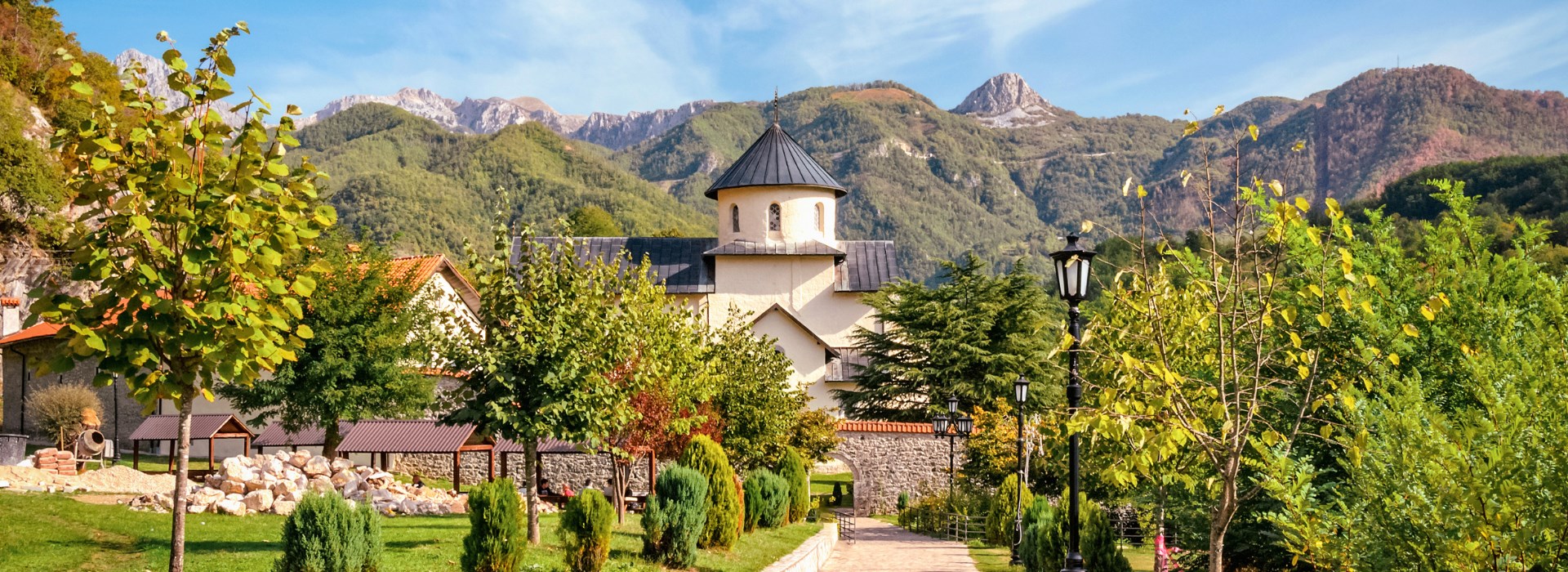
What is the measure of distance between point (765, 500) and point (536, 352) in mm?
6074

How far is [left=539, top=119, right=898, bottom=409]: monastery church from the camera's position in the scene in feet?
132

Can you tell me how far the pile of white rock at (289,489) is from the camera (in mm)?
15125

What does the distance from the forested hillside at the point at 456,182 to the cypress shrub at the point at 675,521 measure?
57990mm

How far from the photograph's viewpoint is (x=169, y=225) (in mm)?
6418

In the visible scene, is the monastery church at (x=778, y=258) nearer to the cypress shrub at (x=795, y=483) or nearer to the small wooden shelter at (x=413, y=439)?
the small wooden shelter at (x=413, y=439)

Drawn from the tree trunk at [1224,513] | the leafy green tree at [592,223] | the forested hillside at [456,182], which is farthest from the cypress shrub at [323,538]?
the forested hillside at [456,182]

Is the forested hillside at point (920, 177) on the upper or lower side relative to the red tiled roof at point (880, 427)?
upper

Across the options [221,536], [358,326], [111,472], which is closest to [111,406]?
[358,326]

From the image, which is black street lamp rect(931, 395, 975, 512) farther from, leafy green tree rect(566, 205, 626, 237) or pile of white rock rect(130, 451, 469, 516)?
leafy green tree rect(566, 205, 626, 237)

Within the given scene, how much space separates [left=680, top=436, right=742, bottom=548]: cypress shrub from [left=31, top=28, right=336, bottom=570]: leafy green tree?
324 inches

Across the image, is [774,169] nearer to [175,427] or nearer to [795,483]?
→ [795,483]

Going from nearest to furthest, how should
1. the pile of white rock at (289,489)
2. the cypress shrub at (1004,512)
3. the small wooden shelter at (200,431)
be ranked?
the pile of white rock at (289,489) < the cypress shrub at (1004,512) < the small wooden shelter at (200,431)

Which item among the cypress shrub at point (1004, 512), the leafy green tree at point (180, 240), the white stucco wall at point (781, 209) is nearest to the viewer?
the leafy green tree at point (180, 240)

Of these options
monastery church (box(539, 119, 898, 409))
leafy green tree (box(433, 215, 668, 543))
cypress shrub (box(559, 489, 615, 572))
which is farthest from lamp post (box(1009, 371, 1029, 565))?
monastery church (box(539, 119, 898, 409))
